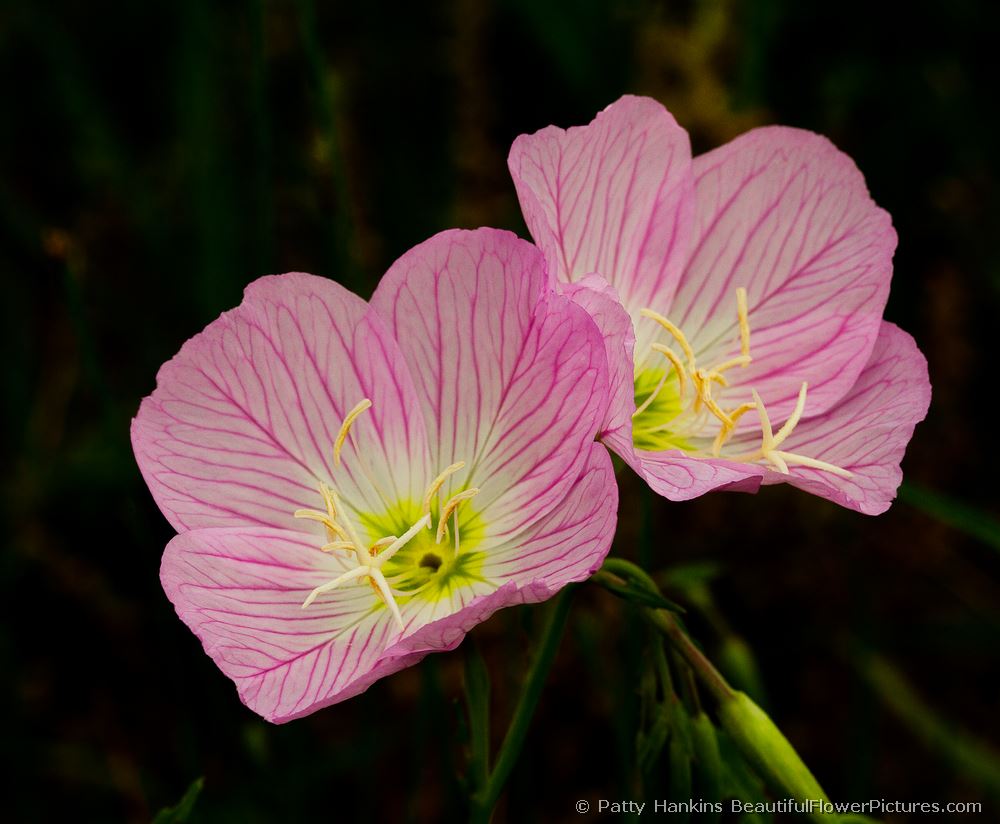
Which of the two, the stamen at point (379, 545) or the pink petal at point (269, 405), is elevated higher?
the pink petal at point (269, 405)

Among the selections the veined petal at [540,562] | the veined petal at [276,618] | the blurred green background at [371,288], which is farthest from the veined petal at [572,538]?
the blurred green background at [371,288]

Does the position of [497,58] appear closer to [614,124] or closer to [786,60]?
[786,60]

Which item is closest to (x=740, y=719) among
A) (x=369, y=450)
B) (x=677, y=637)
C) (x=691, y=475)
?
(x=677, y=637)

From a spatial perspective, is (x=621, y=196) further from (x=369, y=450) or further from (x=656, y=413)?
(x=369, y=450)

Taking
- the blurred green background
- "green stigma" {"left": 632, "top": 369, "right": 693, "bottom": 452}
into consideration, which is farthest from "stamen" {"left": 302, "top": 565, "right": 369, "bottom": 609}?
the blurred green background

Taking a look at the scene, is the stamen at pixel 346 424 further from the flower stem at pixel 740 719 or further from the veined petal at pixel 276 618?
the flower stem at pixel 740 719
